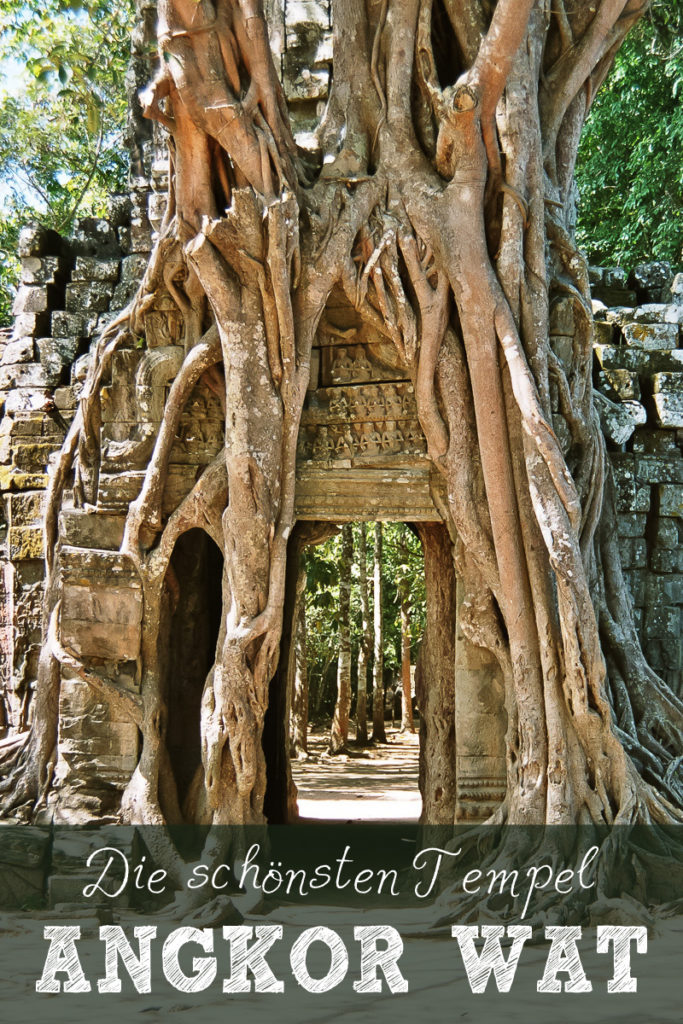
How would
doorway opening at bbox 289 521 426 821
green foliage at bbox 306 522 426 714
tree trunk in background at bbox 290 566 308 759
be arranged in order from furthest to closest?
green foliage at bbox 306 522 426 714
tree trunk in background at bbox 290 566 308 759
doorway opening at bbox 289 521 426 821

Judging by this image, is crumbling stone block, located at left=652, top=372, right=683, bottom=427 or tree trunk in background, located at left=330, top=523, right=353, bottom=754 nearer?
crumbling stone block, located at left=652, top=372, right=683, bottom=427

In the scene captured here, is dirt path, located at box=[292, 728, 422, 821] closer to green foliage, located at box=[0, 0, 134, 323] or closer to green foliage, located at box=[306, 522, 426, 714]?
green foliage, located at box=[306, 522, 426, 714]

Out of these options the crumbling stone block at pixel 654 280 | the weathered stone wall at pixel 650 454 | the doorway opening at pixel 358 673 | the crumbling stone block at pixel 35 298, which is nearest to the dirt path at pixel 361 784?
the doorway opening at pixel 358 673

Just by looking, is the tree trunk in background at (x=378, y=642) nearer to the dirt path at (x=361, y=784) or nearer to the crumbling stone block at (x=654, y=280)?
the dirt path at (x=361, y=784)

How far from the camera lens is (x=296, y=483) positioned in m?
5.70

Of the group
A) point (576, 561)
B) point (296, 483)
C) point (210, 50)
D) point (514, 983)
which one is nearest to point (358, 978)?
point (514, 983)

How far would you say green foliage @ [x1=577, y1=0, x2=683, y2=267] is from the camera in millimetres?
10555

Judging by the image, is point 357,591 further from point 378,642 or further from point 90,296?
point 90,296

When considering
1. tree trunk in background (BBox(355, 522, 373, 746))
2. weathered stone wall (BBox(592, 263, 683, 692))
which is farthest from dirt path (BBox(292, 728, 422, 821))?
weathered stone wall (BBox(592, 263, 683, 692))

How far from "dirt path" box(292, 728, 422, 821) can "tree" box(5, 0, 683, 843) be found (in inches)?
134

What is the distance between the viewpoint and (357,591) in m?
17.3

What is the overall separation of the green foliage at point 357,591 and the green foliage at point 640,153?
4.66m

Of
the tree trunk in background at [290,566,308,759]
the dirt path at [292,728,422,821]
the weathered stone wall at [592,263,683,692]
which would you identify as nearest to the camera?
the weathered stone wall at [592,263,683,692]

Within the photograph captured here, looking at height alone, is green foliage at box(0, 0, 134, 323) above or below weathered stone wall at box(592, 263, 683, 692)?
above
